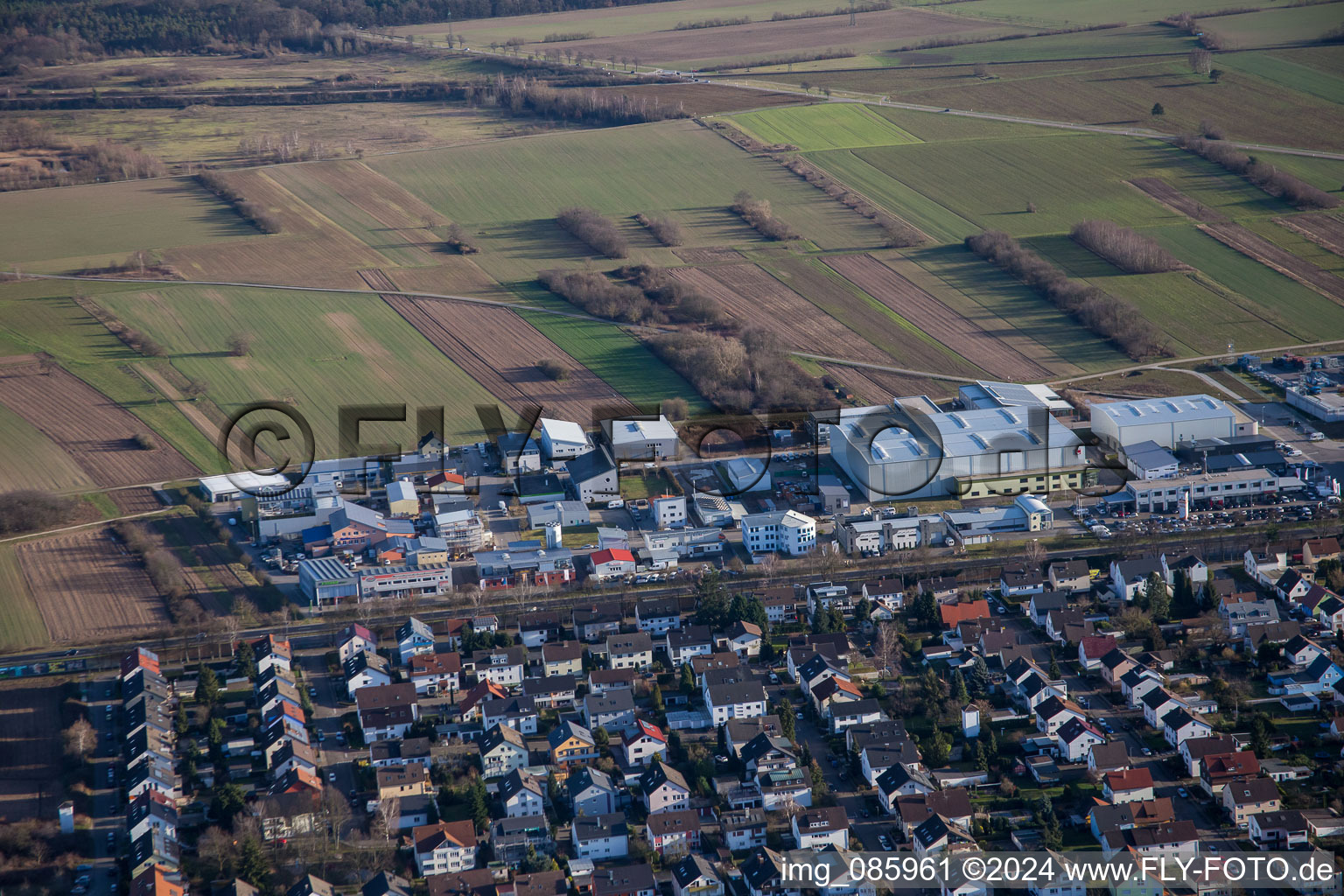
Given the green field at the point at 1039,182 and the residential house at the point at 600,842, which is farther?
the green field at the point at 1039,182

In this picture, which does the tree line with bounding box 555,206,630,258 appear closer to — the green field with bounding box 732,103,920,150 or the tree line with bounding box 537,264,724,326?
the tree line with bounding box 537,264,724,326

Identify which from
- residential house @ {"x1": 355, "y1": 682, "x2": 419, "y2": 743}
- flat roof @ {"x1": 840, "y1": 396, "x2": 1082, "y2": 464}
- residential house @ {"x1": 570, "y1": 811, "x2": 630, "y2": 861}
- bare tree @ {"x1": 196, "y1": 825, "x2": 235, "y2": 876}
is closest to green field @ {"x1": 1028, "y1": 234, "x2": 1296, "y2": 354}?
flat roof @ {"x1": 840, "y1": 396, "x2": 1082, "y2": 464}

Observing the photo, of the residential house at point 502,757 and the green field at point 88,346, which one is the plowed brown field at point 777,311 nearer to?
the green field at point 88,346

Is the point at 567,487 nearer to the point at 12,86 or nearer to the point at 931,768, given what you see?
the point at 931,768

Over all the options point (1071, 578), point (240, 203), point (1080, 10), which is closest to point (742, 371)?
point (1071, 578)

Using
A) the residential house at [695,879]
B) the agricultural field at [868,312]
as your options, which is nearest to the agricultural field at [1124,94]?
the agricultural field at [868,312]

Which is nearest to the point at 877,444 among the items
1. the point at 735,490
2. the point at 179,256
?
the point at 735,490

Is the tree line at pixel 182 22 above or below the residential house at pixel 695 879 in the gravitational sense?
above

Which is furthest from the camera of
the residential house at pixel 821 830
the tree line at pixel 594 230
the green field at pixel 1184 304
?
the tree line at pixel 594 230
